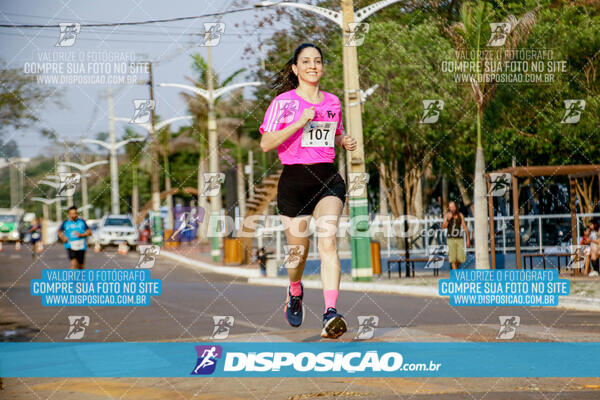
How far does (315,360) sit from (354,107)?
8752 millimetres

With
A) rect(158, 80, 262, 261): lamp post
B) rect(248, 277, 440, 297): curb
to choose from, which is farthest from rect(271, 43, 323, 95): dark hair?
rect(248, 277, 440, 297): curb

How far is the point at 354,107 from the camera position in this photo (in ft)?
53.3

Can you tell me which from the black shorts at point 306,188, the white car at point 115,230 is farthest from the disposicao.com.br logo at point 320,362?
the white car at point 115,230

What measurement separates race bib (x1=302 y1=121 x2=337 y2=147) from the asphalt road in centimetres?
283

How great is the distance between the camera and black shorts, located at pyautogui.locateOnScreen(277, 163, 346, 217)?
5.02 metres

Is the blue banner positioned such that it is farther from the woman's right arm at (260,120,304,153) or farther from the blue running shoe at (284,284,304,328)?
the woman's right arm at (260,120,304,153)

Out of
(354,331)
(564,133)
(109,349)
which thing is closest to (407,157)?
(564,133)

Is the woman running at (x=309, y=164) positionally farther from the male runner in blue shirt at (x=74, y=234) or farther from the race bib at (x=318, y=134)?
the male runner in blue shirt at (x=74, y=234)

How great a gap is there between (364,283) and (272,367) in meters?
12.7

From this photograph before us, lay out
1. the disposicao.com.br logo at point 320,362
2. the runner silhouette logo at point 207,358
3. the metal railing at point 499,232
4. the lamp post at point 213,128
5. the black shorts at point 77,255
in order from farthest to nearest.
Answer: the metal railing at point 499,232
the black shorts at point 77,255
the lamp post at point 213,128
the disposicao.com.br logo at point 320,362
the runner silhouette logo at point 207,358

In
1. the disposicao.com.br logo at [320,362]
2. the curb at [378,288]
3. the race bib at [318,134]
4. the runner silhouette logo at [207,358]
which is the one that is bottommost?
the curb at [378,288]

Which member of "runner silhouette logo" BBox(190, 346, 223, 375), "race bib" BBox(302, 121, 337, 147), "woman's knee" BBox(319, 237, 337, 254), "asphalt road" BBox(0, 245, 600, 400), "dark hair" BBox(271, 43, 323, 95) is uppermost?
"dark hair" BBox(271, 43, 323, 95)

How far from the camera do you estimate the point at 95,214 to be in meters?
100

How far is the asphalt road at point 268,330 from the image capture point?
24.4ft
